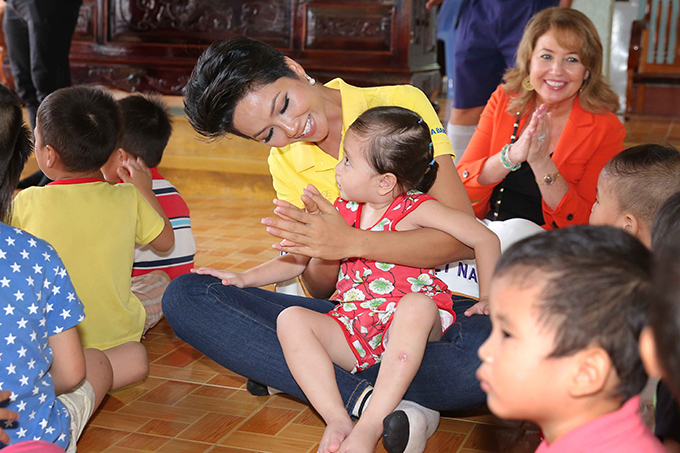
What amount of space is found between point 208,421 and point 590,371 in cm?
111

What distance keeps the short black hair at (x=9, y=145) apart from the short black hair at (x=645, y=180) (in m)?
1.17

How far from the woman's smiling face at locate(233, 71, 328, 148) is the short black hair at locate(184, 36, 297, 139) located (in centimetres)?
2

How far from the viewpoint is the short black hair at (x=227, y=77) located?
5.55 feet

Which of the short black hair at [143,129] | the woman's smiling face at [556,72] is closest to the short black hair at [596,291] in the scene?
the woman's smiling face at [556,72]

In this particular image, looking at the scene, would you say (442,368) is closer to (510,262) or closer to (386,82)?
(510,262)

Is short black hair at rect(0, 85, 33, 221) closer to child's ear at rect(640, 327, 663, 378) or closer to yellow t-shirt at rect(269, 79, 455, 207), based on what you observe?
yellow t-shirt at rect(269, 79, 455, 207)

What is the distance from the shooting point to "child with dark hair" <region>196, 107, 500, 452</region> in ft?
5.16

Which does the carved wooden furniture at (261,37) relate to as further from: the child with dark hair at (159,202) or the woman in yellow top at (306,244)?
the woman in yellow top at (306,244)

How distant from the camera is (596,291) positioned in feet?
2.71

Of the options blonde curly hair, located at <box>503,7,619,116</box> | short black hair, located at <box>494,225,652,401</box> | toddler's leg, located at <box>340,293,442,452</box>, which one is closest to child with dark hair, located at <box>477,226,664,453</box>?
short black hair, located at <box>494,225,652,401</box>

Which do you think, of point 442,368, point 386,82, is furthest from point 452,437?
point 386,82

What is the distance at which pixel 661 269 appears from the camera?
632 mm

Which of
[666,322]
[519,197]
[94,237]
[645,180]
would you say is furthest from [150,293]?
[666,322]

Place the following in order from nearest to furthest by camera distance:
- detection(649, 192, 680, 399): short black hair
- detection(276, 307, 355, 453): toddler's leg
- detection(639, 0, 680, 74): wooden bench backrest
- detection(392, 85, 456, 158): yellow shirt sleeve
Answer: detection(649, 192, 680, 399): short black hair < detection(276, 307, 355, 453): toddler's leg < detection(392, 85, 456, 158): yellow shirt sleeve < detection(639, 0, 680, 74): wooden bench backrest
